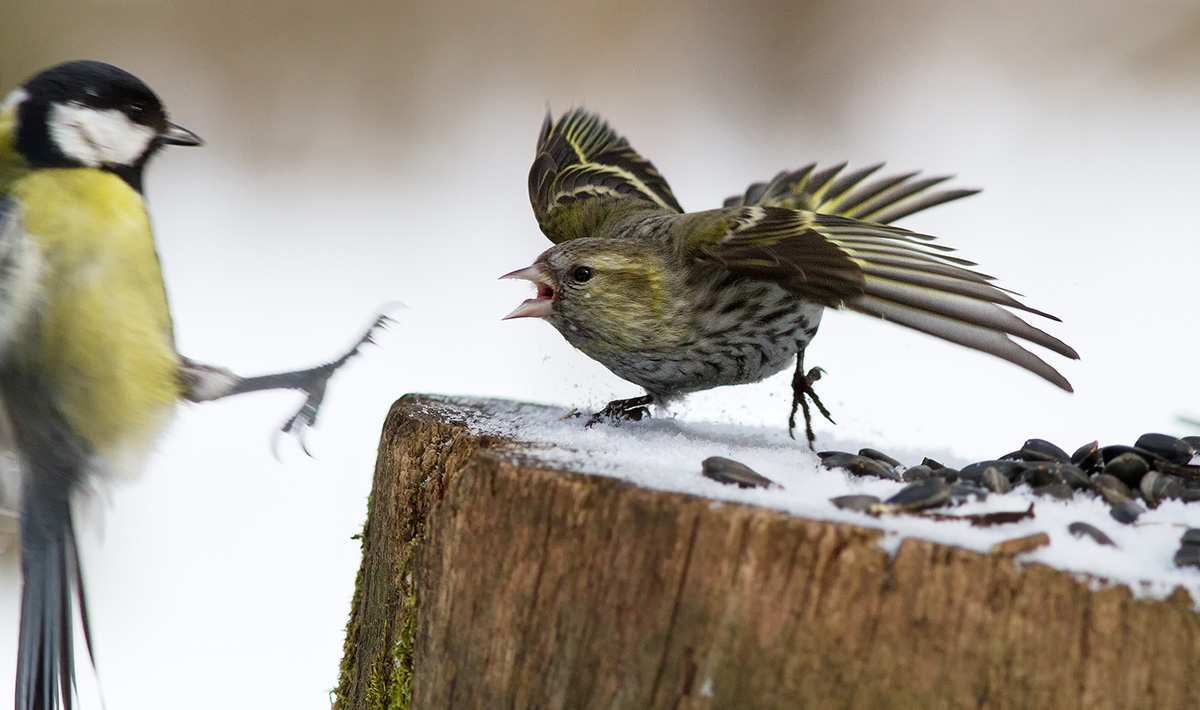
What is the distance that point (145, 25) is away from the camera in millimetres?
4902

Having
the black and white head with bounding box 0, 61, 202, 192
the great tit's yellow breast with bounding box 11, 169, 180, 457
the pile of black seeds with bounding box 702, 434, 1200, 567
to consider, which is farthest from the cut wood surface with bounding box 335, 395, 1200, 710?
the black and white head with bounding box 0, 61, 202, 192

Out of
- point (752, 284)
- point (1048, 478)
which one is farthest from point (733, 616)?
point (752, 284)

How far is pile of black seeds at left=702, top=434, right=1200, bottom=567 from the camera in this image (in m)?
1.51

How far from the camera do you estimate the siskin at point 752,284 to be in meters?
2.02

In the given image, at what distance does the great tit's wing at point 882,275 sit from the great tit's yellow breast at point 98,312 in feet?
3.81

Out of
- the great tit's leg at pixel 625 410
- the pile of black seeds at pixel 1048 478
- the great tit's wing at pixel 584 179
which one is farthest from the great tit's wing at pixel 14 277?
the great tit's wing at pixel 584 179

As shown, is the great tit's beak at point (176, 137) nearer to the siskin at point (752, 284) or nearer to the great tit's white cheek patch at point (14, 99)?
the great tit's white cheek patch at point (14, 99)

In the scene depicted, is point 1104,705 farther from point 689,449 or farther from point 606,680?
point 689,449

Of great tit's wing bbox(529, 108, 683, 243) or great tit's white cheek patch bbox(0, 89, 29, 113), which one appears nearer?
great tit's white cheek patch bbox(0, 89, 29, 113)

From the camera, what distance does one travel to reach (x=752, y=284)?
7.98 ft

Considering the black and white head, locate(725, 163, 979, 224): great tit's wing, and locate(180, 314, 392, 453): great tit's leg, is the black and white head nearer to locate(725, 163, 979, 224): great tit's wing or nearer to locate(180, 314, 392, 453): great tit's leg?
locate(180, 314, 392, 453): great tit's leg

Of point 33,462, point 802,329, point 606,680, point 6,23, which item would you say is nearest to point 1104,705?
point 606,680

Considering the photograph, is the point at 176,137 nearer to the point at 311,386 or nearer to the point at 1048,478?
the point at 311,386

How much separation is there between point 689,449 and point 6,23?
12.2ft
